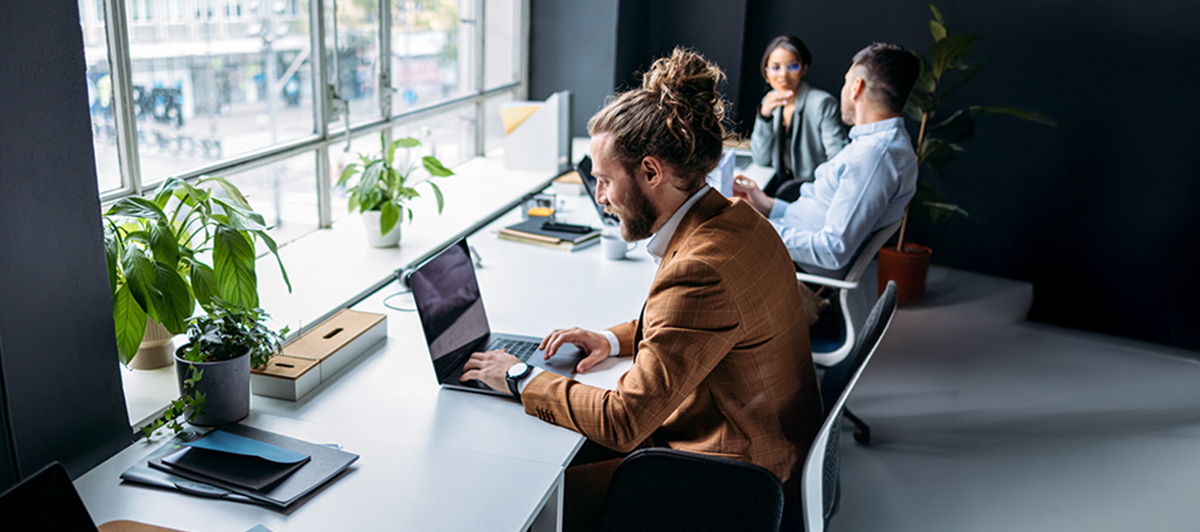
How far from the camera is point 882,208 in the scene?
2.76 m

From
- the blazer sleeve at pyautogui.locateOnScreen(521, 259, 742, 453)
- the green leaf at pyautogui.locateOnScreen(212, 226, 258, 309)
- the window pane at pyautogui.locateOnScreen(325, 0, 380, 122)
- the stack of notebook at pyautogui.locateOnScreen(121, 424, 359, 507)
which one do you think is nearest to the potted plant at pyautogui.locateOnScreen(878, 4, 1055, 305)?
the window pane at pyautogui.locateOnScreen(325, 0, 380, 122)

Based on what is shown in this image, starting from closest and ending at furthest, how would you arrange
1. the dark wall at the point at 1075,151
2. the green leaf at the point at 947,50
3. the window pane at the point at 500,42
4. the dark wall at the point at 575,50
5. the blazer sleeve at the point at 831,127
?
the blazer sleeve at the point at 831,127, the green leaf at the point at 947,50, the dark wall at the point at 1075,151, the window pane at the point at 500,42, the dark wall at the point at 575,50

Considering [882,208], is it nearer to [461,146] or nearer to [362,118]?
[362,118]

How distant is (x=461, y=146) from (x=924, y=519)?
291 cm

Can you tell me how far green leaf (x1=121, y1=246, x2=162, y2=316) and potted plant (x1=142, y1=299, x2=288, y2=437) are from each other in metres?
0.09

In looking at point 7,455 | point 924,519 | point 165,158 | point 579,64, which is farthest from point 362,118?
point 924,519

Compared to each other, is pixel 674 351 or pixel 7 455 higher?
pixel 674 351

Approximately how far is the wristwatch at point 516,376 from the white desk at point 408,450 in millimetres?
37

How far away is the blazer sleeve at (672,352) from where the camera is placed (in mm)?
1542

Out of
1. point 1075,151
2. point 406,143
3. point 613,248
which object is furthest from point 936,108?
point 406,143

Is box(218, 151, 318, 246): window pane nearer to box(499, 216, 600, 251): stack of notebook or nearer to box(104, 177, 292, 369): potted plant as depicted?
box(499, 216, 600, 251): stack of notebook

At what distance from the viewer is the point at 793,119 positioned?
4.29 metres

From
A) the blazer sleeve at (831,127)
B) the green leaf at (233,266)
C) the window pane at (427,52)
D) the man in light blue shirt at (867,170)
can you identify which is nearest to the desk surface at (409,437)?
the green leaf at (233,266)

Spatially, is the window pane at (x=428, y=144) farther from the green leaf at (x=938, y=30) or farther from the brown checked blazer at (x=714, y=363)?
the green leaf at (x=938, y=30)
